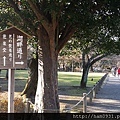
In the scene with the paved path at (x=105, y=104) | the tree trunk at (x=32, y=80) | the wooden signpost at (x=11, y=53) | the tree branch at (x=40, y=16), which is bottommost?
the paved path at (x=105, y=104)

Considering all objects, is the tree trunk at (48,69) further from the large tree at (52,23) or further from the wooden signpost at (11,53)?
the wooden signpost at (11,53)

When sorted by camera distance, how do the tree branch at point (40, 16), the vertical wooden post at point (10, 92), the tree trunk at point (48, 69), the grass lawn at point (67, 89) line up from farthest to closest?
1. the grass lawn at point (67, 89)
2. the tree trunk at point (48, 69)
3. the tree branch at point (40, 16)
4. the vertical wooden post at point (10, 92)

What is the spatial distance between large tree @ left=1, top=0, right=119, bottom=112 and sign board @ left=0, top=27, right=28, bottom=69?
5.00ft

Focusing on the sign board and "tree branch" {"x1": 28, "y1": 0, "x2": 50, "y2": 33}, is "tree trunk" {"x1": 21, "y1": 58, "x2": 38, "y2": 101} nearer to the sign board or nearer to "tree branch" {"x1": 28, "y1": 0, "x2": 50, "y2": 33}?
"tree branch" {"x1": 28, "y1": 0, "x2": 50, "y2": 33}

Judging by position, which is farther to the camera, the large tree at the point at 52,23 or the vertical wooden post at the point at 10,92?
the large tree at the point at 52,23

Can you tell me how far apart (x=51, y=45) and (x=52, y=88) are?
160cm

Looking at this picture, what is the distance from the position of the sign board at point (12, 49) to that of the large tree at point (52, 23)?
1.52m

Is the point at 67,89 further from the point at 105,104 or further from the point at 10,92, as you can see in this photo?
the point at 10,92

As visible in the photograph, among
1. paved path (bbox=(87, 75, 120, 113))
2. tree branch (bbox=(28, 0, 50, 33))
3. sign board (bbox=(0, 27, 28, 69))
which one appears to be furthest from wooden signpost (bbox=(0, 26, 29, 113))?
paved path (bbox=(87, 75, 120, 113))

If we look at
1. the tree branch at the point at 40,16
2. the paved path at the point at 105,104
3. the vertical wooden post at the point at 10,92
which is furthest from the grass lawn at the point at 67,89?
the vertical wooden post at the point at 10,92

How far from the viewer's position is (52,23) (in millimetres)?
8398

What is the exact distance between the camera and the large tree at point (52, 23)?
7.76m

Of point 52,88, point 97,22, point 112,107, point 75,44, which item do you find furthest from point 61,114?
point 75,44

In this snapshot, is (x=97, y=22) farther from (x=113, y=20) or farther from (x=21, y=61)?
(x=21, y=61)
